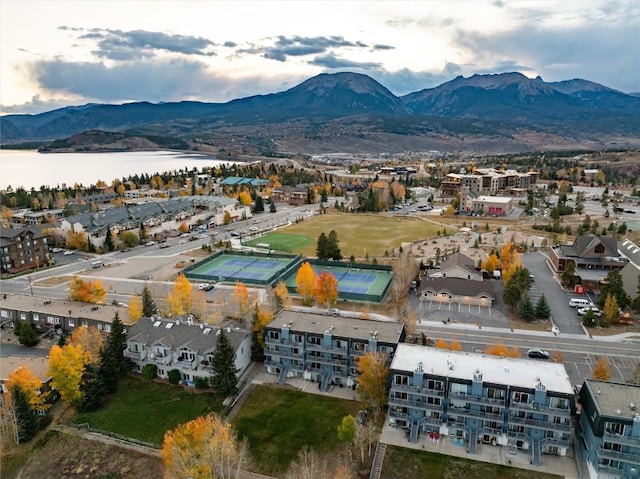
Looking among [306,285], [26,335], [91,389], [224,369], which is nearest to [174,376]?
[224,369]

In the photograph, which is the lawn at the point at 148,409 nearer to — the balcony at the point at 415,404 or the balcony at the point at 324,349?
the balcony at the point at 324,349

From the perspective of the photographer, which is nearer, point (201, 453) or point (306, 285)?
point (201, 453)

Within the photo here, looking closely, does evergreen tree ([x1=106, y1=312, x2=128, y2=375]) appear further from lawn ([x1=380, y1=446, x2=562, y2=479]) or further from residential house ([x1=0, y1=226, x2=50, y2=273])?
residential house ([x1=0, y1=226, x2=50, y2=273])

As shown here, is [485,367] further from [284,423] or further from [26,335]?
[26,335]

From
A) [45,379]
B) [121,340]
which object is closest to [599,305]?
[121,340]

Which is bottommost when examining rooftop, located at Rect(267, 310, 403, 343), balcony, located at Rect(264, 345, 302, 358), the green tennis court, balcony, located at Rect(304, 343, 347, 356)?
the green tennis court

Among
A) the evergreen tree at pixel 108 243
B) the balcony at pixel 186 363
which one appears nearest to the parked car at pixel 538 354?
the balcony at pixel 186 363

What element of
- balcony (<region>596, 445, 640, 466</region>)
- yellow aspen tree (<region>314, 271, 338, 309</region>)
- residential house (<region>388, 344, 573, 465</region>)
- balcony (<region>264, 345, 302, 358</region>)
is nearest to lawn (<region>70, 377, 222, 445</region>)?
balcony (<region>264, 345, 302, 358</region>)
